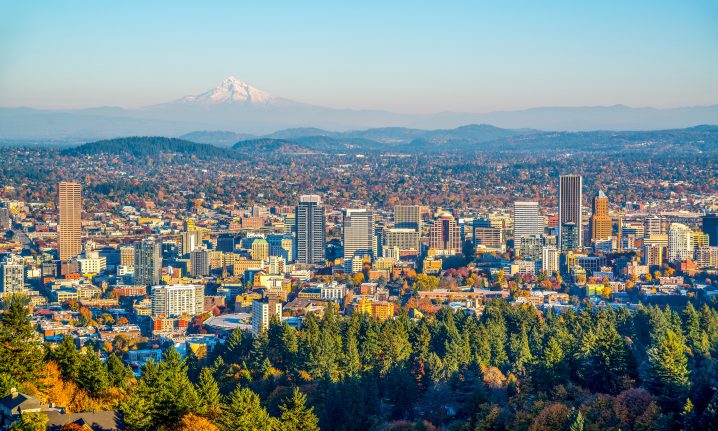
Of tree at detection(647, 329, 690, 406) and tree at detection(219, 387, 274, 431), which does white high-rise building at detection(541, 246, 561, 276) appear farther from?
tree at detection(219, 387, 274, 431)

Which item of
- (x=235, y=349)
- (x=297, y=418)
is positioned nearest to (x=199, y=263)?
(x=235, y=349)

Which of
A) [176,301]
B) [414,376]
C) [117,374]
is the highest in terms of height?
[117,374]

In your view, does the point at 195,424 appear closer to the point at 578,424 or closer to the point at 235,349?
the point at 578,424

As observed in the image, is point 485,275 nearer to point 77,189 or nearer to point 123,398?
point 77,189

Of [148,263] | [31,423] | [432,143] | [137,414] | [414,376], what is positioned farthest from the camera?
[432,143]

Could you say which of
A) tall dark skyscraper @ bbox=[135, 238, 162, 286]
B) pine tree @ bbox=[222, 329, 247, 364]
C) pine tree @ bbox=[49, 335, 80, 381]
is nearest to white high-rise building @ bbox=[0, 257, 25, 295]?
tall dark skyscraper @ bbox=[135, 238, 162, 286]

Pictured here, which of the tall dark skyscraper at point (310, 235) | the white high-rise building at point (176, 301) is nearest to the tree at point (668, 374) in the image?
the white high-rise building at point (176, 301)

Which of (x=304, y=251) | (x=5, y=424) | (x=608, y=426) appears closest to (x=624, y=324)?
(x=608, y=426)
